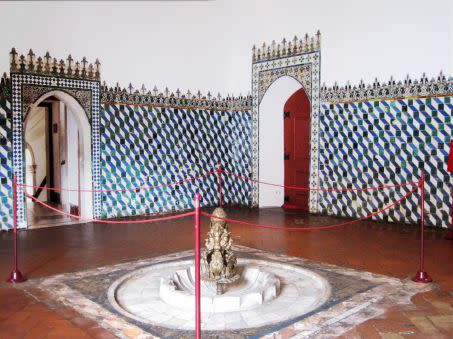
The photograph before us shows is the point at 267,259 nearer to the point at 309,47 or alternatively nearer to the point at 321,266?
the point at 321,266

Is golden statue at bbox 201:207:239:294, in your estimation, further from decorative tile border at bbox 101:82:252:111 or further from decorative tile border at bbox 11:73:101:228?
decorative tile border at bbox 101:82:252:111

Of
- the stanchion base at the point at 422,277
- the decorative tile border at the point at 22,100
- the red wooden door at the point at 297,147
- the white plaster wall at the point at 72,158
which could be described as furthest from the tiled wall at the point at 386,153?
the white plaster wall at the point at 72,158

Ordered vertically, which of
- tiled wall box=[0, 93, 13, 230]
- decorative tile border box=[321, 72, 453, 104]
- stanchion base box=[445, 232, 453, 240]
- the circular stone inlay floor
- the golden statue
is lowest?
the circular stone inlay floor

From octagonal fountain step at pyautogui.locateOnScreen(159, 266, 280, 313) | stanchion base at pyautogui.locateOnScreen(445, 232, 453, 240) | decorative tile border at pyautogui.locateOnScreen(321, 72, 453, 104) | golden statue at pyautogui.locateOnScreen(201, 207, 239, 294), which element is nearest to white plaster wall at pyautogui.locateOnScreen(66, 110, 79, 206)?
decorative tile border at pyautogui.locateOnScreen(321, 72, 453, 104)

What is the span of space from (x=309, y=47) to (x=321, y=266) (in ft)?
17.2

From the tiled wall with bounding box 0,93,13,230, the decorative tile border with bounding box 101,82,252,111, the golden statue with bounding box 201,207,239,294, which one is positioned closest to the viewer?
the golden statue with bounding box 201,207,239,294

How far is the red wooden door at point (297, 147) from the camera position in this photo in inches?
423

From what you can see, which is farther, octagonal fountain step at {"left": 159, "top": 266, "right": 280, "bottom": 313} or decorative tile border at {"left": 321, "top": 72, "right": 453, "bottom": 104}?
decorative tile border at {"left": 321, "top": 72, "right": 453, "bottom": 104}

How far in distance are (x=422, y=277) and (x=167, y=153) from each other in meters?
6.31

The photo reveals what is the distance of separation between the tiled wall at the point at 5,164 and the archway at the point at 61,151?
1.07 ft

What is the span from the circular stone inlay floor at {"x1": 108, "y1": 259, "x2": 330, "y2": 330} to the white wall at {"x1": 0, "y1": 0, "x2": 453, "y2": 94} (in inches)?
179

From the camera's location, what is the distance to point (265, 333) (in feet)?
13.1

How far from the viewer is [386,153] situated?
877 cm

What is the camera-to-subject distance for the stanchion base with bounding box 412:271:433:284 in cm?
528
